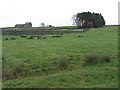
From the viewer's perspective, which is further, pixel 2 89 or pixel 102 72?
pixel 102 72

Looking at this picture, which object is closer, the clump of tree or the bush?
the bush

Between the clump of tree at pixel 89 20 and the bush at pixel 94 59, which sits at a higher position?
the clump of tree at pixel 89 20

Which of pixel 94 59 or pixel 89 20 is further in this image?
pixel 89 20

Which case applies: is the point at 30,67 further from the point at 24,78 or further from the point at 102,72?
the point at 102,72

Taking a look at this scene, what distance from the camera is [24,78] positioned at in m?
16.5

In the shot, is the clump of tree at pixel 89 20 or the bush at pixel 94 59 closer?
the bush at pixel 94 59

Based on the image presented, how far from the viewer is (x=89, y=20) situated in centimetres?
9238

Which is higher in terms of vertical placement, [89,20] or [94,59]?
[89,20]

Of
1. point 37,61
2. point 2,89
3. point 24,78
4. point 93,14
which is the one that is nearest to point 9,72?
point 24,78

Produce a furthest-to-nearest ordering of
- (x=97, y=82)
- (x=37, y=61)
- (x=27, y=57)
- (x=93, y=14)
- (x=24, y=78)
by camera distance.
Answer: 1. (x=93, y=14)
2. (x=27, y=57)
3. (x=37, y=61)
4. (x=24, y=78)
5. (x=97, y=82)

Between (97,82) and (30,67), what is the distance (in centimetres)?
543

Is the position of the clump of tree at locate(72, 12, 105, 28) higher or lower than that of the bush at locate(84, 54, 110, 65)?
higher

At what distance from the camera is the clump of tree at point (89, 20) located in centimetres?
9138

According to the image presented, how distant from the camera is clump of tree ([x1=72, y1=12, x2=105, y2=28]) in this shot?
91.4 m
